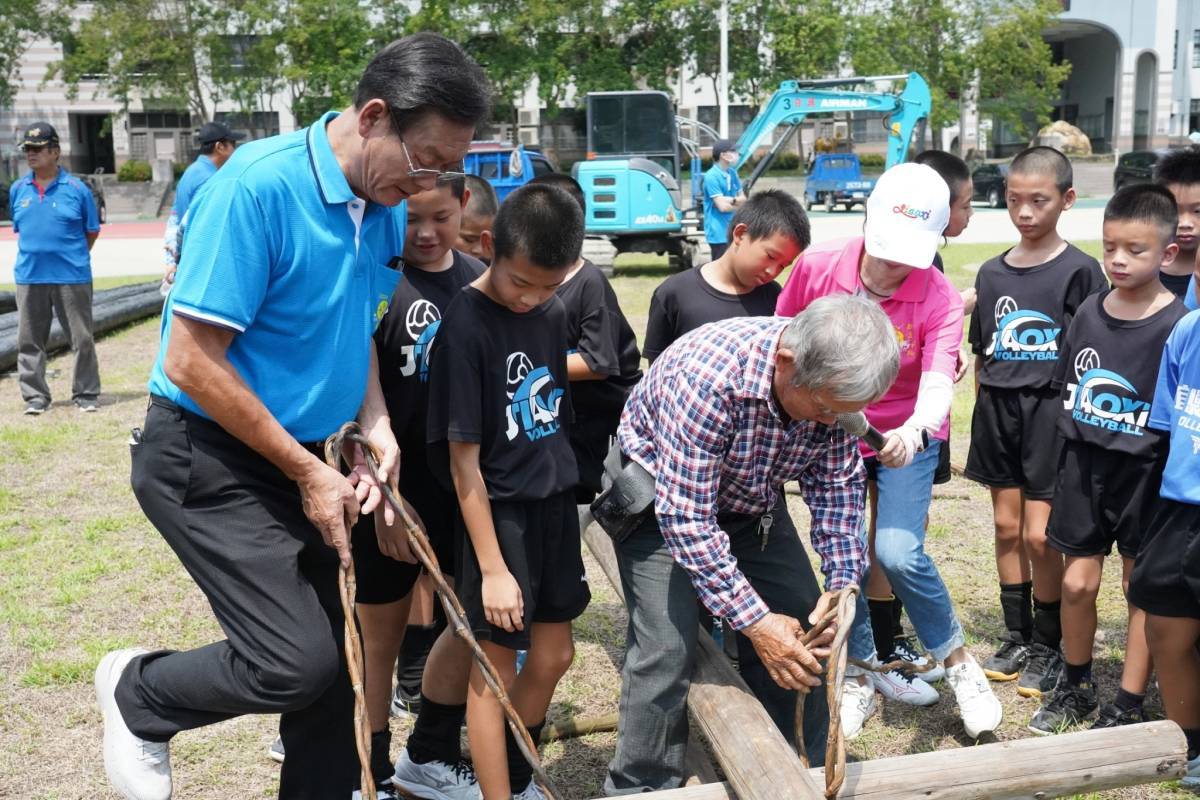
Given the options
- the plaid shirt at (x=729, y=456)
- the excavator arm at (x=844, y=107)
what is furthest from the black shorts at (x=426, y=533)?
the excavator arm at (x=844, y=107)

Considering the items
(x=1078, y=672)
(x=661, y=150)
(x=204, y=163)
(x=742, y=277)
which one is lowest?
(x=1078, y=672)

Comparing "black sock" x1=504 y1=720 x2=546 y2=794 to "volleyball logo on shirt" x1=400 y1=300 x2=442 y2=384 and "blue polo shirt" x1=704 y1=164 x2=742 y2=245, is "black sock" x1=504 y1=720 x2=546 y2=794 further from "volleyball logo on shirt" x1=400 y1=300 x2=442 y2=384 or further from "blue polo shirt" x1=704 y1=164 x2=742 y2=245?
"blue polo shirt" x1=704 y1=164 x2=742 y2=245

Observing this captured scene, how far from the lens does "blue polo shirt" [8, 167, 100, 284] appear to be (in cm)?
848

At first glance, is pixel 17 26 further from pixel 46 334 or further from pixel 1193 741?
pixel 1193 741

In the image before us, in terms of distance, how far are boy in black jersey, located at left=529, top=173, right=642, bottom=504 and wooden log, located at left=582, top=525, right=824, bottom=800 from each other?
0.90m

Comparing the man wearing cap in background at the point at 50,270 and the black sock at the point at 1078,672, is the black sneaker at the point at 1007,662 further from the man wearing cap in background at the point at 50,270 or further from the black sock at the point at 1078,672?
the man wearing cap in background at the point at 50,270

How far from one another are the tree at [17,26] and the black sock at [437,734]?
40825 millimetres

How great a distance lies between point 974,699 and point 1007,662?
0.70m

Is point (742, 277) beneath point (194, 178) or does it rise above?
beneath

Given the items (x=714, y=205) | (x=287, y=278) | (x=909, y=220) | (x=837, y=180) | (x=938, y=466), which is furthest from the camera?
(x=837, y=180)

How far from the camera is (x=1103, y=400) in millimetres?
3576

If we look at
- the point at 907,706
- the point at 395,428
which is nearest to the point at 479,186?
the point at 395,428

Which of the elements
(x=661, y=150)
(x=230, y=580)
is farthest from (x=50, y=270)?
(x=661, y=150)

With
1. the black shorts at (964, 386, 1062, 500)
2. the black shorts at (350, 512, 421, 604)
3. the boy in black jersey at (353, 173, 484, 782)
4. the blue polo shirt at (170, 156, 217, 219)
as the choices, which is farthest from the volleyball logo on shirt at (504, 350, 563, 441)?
the blue polo shirt at (170, 156, 217, 219)
